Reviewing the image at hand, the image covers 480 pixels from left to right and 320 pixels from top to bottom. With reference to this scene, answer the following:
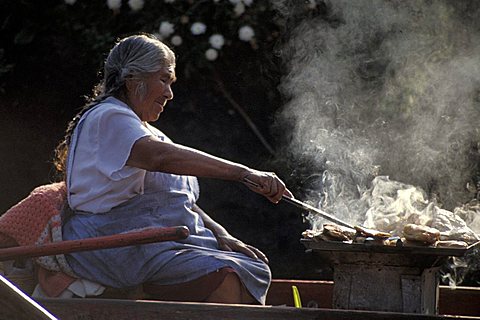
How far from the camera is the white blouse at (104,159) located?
13.4 ft

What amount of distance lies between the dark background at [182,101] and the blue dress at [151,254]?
2289mm

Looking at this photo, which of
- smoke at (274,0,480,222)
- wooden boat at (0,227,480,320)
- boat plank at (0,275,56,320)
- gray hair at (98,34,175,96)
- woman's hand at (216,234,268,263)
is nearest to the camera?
boat plank at (0,275,56,320)

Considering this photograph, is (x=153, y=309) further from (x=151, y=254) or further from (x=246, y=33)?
(x=246, y=33)

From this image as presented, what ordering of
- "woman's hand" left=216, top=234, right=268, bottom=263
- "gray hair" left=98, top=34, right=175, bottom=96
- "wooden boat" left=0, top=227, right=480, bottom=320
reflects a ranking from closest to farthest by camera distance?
"wooden boat" left=0, top=227, right=480, bottom=320 → "gray hair" left=98, top=34, right=175, bottom=96 → "woman's hand" left=216, top=234, right=268, bottom=263

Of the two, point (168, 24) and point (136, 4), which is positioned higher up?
point (136, 4)

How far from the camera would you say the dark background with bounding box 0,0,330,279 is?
6.61 metres

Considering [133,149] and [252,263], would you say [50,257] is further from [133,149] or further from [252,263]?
[252,263]

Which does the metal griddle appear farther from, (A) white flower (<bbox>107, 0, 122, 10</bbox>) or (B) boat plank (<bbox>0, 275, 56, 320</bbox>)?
(A) white flower (<bbox>107, 0, 122, 10</bbox>)

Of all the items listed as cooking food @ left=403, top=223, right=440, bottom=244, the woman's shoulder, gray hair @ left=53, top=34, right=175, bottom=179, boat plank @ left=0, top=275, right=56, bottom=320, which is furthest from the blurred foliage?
boat plank @ left=0, top=275, right=56, bottom=320

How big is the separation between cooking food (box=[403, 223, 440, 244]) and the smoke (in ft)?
6.97

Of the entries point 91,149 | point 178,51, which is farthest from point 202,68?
point 91,149

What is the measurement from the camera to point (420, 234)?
3.97m

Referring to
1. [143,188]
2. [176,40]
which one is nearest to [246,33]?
[176,40]

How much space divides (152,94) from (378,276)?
1.19m
